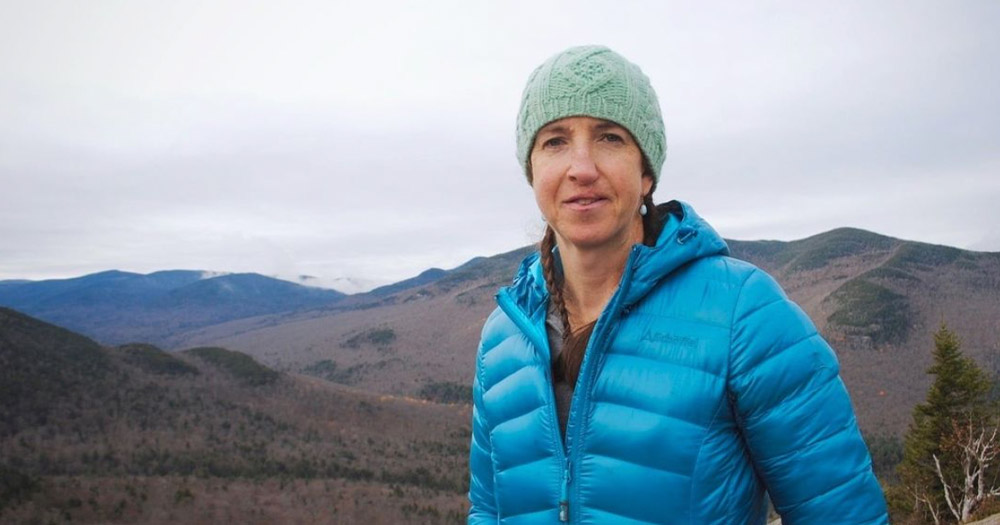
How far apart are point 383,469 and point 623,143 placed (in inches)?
1151

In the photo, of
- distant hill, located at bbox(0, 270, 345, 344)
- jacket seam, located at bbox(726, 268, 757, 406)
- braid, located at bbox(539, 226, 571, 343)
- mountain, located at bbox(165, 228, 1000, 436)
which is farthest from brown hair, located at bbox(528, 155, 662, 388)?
distant hill, located at bbox(0, 270, 345, 344)

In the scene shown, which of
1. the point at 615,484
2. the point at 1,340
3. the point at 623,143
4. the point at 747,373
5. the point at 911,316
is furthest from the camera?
the point at 911,316

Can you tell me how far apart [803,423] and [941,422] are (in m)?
19.3

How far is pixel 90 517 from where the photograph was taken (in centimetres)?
1723

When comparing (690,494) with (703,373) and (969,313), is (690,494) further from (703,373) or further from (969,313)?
(969,313)

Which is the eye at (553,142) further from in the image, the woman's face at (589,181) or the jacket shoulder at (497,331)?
the jacket shoulder at (497,331)

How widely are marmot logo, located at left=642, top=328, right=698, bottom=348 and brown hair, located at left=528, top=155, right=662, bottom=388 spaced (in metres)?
0.20

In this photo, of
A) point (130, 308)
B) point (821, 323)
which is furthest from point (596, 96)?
point (130, 308)

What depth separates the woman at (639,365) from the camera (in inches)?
55.9

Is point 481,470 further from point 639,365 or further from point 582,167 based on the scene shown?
point 582,167

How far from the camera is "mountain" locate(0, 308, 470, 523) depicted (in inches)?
Answer: 762

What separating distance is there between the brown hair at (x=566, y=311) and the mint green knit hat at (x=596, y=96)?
0.10 meters

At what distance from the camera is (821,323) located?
80188mm

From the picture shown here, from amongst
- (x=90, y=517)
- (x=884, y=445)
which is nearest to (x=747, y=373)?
(x=90, y=517)
